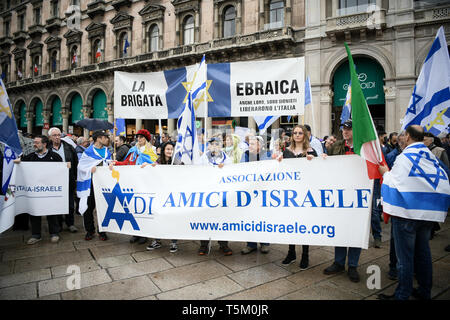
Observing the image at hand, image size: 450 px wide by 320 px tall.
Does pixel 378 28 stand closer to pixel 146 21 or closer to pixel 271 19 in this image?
pixel 271 19

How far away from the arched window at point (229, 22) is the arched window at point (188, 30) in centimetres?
288

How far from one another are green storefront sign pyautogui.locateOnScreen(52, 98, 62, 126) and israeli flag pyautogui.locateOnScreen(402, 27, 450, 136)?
33.4 metres

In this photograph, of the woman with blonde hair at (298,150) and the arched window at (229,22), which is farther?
the arched window at (229,22)

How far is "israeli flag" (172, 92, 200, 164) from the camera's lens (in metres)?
4.18

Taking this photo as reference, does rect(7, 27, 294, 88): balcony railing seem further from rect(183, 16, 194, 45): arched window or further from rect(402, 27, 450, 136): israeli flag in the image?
rect(402, 27, 450, 136): israeli flag

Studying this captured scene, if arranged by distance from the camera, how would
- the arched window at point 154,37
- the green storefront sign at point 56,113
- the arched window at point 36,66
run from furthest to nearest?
the arched window at point 36,66 → the green storefront sign at point 56,113 → the arched window at point 154,37

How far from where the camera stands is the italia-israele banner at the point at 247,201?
332cm

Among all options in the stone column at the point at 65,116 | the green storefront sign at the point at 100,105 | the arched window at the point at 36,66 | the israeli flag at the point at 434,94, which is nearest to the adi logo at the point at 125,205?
the israeli flag at the point at 434,94

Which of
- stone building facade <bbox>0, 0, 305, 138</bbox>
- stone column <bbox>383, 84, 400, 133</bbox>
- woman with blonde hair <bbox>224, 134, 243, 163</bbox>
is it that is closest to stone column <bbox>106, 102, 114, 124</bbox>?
stone building facade <bbox>0, 0, 305, 138</bbox>

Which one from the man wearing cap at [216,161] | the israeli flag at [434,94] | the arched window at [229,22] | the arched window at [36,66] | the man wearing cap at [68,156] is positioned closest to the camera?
the israeli flag at [434,94]

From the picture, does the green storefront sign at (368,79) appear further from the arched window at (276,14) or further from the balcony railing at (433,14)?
the arched window at (276,14)

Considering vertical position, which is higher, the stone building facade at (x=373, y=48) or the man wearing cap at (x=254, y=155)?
the stone building facade at (x=373, y=48)

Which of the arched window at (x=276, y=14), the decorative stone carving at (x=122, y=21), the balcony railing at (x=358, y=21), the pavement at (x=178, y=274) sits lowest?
the pavement at (x=178, y=274)
